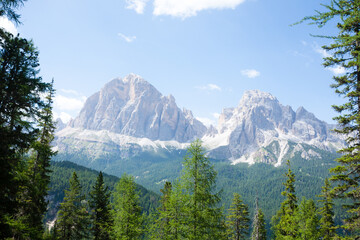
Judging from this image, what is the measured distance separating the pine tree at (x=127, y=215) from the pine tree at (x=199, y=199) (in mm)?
8031

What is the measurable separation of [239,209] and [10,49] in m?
37.8

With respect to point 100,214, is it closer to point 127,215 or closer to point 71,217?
point 71,217

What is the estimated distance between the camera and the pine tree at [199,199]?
1588 centimetres

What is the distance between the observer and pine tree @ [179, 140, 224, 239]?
52.1 ft

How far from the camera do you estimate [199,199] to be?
16250 millimetres

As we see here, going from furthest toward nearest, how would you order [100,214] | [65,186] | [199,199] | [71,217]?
[65,186]
[100,214]
[71,217]
[199,199]

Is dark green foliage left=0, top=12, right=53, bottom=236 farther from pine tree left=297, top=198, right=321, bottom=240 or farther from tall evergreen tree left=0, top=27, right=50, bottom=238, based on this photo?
pine tree left=297, top=198, right=321, bottom=240

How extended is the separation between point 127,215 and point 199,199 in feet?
31.0

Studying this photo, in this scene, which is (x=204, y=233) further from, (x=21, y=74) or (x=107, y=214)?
(x=107, y=214)

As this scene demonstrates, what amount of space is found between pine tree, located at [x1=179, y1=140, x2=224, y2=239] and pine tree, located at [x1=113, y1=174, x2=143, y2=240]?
8.03 m

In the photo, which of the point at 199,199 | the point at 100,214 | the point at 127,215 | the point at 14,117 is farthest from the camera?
the point at 100,214

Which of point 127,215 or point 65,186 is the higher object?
point 127,215

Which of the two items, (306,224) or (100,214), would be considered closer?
(306,224)

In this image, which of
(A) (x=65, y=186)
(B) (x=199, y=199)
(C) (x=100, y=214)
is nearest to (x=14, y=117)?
(B) (x=199, y=199)
